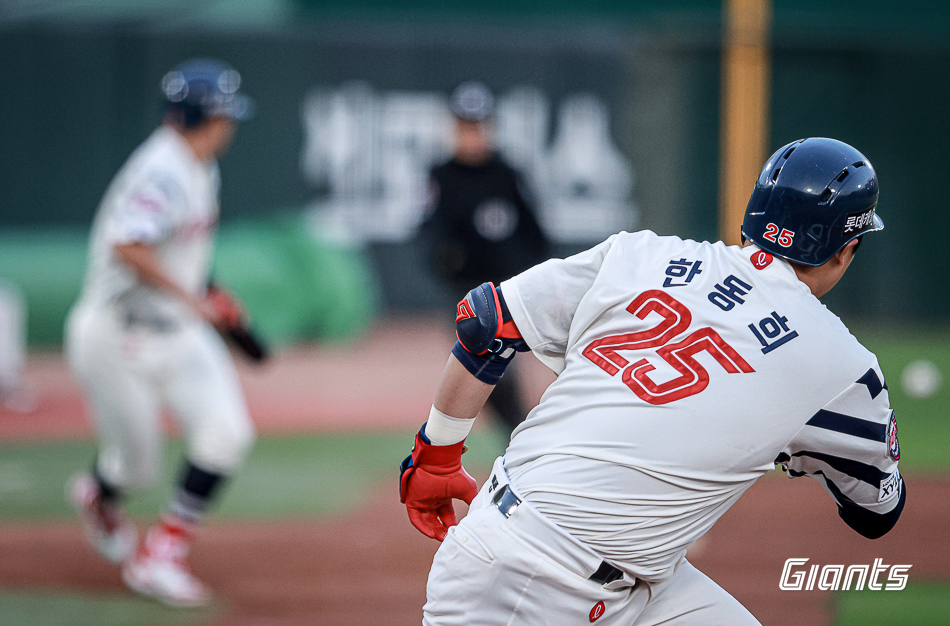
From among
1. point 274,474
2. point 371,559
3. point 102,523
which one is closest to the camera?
point 102,523

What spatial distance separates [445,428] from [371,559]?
3.20 m

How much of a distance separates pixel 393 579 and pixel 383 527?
0.96 metres

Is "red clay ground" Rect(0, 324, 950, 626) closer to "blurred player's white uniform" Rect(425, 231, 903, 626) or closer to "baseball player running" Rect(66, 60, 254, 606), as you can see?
"baseball player running" Rect(66, 60, 254, 606)

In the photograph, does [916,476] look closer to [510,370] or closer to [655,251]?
Answer: [510,370]

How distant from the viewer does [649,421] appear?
2406mm

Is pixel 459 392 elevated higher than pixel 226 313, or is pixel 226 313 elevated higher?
pixel 459 392

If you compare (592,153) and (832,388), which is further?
(592,153)

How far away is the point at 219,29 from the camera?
644 inches

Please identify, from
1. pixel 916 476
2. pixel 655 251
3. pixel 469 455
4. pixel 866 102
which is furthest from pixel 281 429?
pixel 866 102

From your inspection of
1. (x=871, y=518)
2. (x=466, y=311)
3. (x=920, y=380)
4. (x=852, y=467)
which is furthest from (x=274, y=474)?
(x=920, y=380)

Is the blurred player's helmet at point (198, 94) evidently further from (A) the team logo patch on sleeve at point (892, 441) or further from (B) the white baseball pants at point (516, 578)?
(A) the team logo patch on sleeve at point (892, 441)

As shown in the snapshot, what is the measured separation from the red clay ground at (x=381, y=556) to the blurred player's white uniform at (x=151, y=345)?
2.09 feet

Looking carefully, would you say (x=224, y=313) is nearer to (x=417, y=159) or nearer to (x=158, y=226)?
(x=158, y=226)

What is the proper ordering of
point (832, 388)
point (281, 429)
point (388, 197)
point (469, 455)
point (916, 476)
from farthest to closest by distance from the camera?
point (388, 197) < point (281, 429) < point (469, 455) < point (916, 476) < point (832, 388)
